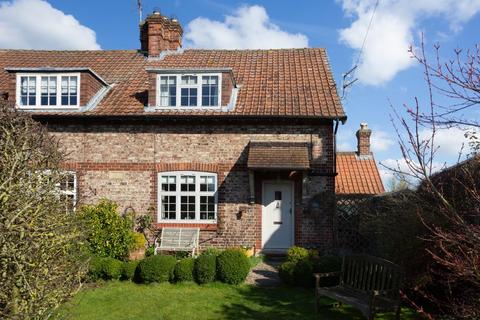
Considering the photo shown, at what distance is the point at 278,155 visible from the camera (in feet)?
45.9

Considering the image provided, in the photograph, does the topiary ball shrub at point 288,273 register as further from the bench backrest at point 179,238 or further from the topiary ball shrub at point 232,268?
the bench backrest at point 179,238

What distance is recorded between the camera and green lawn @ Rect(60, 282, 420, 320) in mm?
8688

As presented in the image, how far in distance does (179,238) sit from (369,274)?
723cm

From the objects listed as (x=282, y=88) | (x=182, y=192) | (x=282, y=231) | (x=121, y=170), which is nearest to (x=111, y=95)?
A: (x=121, y=170)

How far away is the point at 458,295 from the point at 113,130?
451 inches

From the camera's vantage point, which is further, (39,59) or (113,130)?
(39,59)

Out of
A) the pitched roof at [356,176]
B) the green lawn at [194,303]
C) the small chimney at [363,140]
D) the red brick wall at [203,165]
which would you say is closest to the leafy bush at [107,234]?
the green lawn at [194,303]

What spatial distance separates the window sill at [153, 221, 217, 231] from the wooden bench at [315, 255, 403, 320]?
20.3 feet

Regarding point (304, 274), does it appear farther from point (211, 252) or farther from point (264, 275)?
point (211, 252)

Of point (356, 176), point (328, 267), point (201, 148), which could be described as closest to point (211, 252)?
point (328, 267)

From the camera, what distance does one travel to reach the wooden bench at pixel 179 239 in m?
13.9

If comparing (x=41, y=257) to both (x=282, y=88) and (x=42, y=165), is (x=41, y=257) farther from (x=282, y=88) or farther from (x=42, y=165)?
(x=282, y=88)

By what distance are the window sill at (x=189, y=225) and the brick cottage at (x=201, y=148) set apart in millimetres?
32

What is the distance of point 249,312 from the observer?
8945mm
